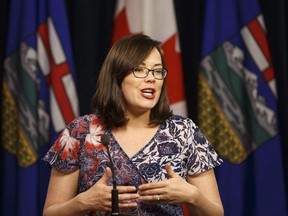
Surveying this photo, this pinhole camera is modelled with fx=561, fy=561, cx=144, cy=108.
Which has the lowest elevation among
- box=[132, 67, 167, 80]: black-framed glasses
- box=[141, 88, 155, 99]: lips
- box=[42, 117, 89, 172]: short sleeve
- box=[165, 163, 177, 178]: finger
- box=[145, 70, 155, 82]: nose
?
box=[165, 163, 177, 178]: finger

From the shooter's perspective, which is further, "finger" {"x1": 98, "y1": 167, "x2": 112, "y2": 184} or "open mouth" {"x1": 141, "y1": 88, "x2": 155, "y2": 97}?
"open mouth" {"x1": 141, "y1": 88, "x2": 155, "y2": 97}

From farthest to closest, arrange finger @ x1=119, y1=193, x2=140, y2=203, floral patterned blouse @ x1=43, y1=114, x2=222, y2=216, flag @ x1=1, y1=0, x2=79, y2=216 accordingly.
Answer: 1. flag @ x1=1, y1=0, x2=79, y2=216
2. floral patterned blouse @ x1=43, y1=114, x2=222, y2=216
3. finger @ x1=119, y1=193, x2=140, y2=203

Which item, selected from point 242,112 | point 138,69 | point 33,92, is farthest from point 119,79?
point 242,112

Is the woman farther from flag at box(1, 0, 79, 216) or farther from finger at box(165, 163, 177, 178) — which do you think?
flag at box(1, 0, 79, 216)

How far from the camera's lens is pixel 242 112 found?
10.6 feet

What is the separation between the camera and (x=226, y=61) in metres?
3.25

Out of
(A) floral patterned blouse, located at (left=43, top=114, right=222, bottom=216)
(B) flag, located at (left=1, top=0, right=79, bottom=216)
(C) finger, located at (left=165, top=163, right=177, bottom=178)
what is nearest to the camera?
(C) finger, located at (left=165, top=163, right=177, bottom=178)

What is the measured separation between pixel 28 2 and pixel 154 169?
1.65 metres

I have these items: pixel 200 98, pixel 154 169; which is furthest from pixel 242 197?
pixel 154 169

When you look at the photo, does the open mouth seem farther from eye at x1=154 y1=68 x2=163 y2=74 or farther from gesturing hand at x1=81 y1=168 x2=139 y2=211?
gesturing hand at x1=81 y1=168 x2=139 y2=211

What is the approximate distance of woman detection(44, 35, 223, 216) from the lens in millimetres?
1973

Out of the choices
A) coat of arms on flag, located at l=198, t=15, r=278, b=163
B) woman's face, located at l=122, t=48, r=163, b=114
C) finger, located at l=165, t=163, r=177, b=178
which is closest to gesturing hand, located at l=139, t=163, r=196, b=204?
finger, located at l=165, t=163, r=177, b=178

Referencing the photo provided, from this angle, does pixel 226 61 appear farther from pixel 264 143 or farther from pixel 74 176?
pixel 74 176

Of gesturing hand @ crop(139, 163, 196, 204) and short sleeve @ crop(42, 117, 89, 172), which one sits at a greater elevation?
short sleeve @ crop(42, 117, 89, 172)
